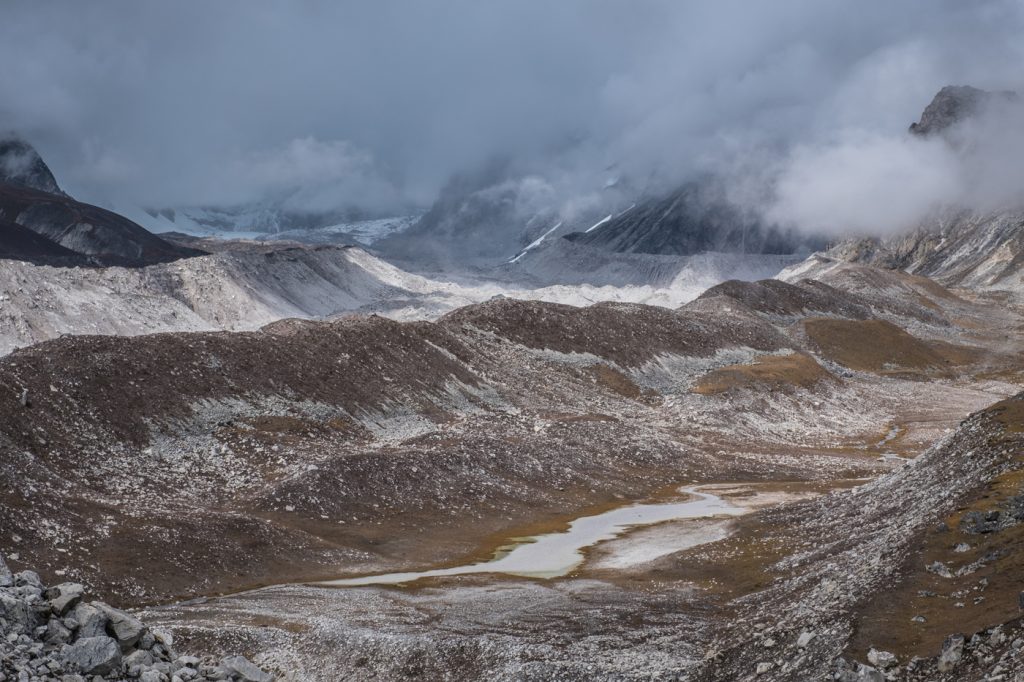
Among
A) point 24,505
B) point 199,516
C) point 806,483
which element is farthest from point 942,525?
point 806,483

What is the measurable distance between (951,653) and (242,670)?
Result: 67.1 ft

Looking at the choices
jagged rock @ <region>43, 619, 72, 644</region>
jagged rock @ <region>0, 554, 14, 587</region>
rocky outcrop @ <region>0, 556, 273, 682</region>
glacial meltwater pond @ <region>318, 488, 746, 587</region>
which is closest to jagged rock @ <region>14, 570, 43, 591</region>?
rocky outcrop @ <region>0, 556, 273, 682</region>

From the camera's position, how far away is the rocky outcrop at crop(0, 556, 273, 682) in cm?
2361

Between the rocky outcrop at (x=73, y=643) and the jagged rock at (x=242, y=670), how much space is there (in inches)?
18.2

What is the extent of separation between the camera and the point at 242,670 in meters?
30.0

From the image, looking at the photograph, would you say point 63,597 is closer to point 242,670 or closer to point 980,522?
point 242,670

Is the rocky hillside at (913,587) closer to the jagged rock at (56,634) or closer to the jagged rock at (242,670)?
the jagged rock at (242,670)

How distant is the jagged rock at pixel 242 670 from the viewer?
29.5 meters

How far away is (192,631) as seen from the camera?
38.2m

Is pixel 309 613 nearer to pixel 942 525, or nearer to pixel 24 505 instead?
pixel 24 505

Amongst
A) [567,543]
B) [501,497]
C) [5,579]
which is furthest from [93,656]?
[501,497]

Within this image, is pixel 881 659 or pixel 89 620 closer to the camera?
pixel 89 620

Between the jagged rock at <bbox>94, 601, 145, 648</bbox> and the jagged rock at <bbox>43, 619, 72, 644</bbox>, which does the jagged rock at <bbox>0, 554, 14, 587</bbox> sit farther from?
the jagged rock at <bbox>94, 601, 145, 648</bbox>

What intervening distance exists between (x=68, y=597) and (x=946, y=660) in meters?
23.5
